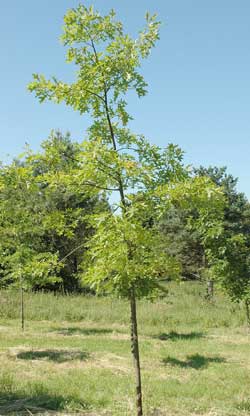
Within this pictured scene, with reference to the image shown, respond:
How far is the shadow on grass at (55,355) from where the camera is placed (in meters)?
10.1

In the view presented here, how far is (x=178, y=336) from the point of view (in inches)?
563

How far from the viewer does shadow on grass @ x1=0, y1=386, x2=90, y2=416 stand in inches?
241

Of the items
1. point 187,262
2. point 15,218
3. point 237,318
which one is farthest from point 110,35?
point 187,262

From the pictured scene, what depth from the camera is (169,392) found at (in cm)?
730

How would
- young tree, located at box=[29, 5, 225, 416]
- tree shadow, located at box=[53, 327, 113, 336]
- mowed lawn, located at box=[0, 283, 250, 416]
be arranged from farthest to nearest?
tree shadow, located at box=[53, 327, 113, 336] → mowed lawn, located at box=[0, 283, 250, 416] → young tree, located at box=[29, 5, 225, 416]

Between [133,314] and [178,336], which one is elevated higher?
[133,314]

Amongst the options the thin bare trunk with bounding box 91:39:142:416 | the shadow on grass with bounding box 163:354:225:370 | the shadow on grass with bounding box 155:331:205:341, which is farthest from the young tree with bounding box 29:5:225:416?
the shadow on grass with bounding box 155:331:205:341

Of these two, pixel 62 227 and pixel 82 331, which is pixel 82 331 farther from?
pixel 62 227

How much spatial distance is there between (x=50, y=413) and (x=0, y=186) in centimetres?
352

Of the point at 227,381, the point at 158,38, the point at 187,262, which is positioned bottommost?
the point at 227,381

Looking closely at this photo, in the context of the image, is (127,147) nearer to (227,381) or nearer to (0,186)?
(0,186)

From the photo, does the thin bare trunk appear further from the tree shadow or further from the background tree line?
the tree shadow

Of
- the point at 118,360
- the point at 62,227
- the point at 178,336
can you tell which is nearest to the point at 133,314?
the point at 62,227

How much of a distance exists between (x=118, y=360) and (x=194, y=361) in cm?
206
